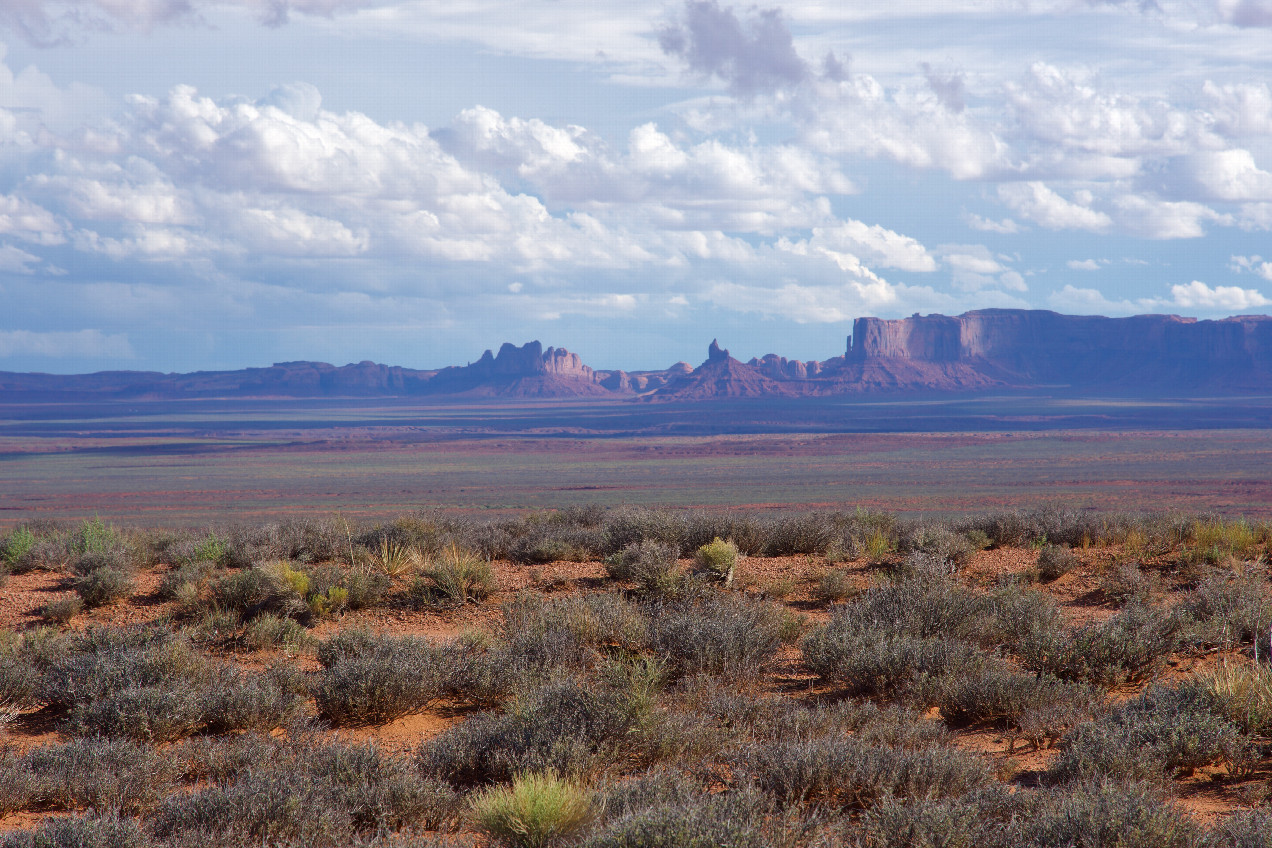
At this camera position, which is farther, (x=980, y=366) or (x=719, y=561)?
(x=980, y=366)

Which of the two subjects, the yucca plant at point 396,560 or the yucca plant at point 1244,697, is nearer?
the yucca plant at point 1244,697

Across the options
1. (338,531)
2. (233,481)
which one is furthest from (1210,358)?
(338,531)

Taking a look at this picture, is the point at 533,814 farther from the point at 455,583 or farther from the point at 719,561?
the point at 719,561

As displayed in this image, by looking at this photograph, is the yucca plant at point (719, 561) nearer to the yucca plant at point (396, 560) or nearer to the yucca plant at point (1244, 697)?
the yucca plant at point (396, 560)

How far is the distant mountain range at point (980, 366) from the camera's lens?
523 ft

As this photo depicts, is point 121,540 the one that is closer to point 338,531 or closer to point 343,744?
point 338,531

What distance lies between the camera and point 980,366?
181625 millimetres

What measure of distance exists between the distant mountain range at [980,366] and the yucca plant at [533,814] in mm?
163146

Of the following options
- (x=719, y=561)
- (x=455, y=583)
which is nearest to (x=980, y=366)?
(x=719, y=561)

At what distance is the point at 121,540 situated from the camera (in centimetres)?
1212

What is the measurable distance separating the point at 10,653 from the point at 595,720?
17.4 ft

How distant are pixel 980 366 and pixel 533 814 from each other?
193 m

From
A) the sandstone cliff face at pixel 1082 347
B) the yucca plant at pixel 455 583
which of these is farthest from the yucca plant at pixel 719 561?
the sandstone cliff face at pixel 1082 347

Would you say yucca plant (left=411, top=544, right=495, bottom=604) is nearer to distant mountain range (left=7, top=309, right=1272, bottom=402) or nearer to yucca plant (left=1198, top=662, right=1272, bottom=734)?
yucca plant (left=1198, top=662, right=1272, bottom=734)
